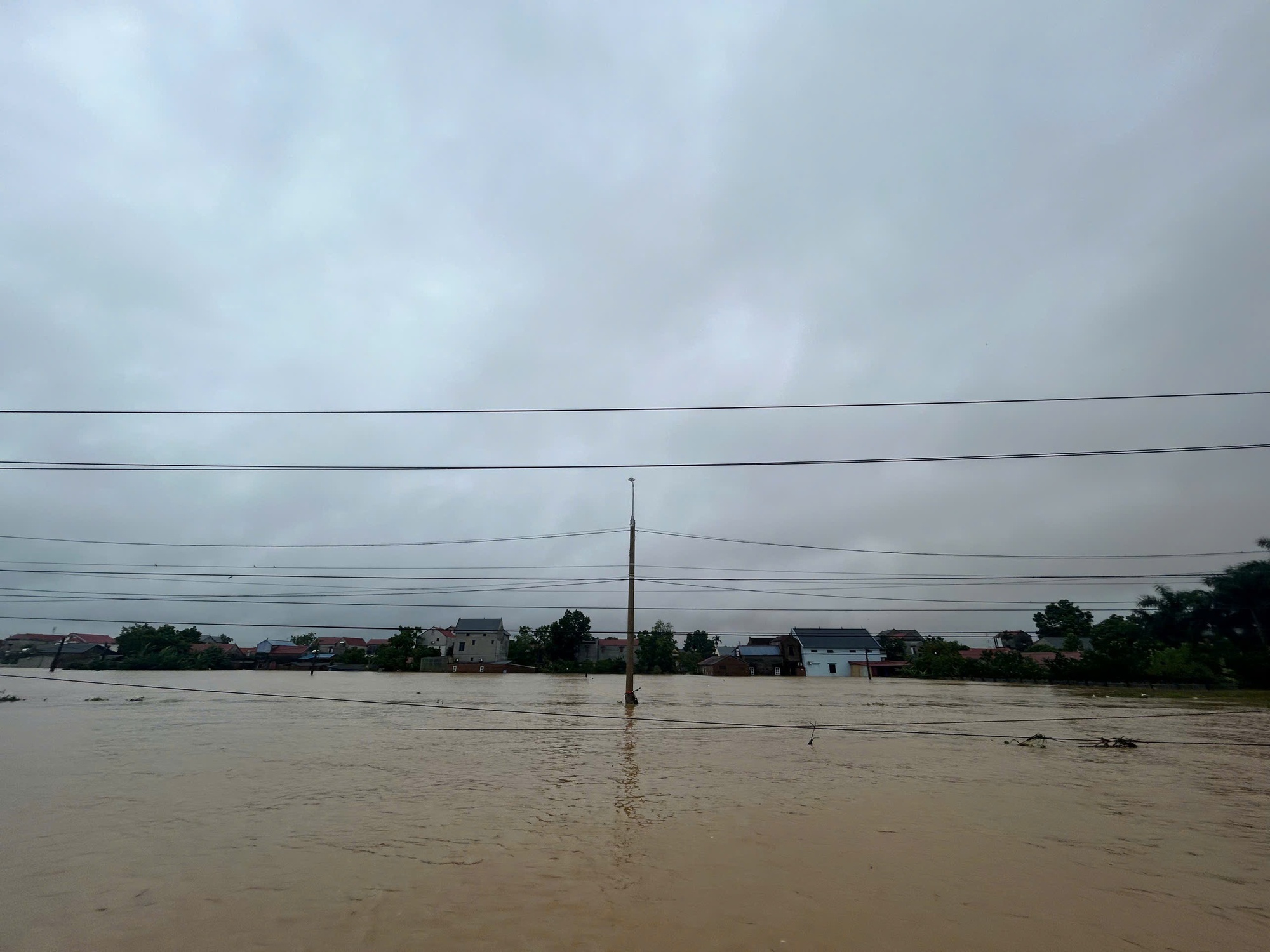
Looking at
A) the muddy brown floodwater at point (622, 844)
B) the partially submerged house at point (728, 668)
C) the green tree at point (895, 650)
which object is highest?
the green tree at point (895, 650)

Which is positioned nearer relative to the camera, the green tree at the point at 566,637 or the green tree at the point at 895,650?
the green tree at the point at 566,637

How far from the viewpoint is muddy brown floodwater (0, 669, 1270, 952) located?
546 centimetres

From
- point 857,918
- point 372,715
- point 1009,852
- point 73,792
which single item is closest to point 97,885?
point 73,792

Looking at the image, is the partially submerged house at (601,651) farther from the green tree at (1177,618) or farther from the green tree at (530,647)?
the green tree at (1177,618)

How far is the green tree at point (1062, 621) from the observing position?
3848 inches

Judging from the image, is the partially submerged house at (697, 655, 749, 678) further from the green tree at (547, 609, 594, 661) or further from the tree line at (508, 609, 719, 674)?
the green tree at (547, 609, 594, 661)

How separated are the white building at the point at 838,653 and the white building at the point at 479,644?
4424 centimetres

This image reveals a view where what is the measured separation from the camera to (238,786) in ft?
37.6

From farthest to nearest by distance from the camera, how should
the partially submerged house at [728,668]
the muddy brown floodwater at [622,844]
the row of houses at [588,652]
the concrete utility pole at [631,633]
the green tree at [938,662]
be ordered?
the partially submerged house at [728,668]
the row of houses at [588,652]
the green tree at [938,662]
the concrete utility pole at [631,633]
the muddy brown floodwater at [622,844]

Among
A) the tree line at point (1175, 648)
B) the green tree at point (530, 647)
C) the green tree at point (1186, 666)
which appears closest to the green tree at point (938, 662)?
the tree line at point (1175, 648)

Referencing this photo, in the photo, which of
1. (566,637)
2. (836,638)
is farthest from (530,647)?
(836,638)

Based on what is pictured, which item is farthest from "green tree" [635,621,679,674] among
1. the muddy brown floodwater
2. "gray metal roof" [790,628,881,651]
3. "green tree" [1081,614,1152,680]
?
the muddy brown floodwater

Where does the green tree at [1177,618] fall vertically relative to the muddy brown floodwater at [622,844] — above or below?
above

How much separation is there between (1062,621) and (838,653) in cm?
4843
